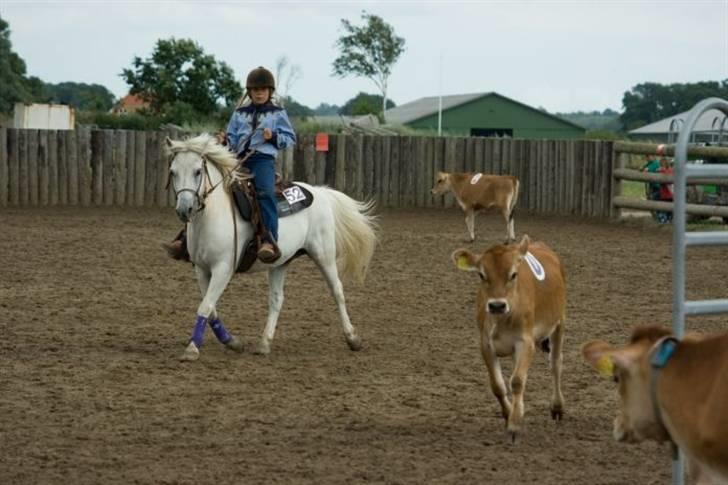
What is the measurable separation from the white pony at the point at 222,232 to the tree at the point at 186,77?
3796 cm

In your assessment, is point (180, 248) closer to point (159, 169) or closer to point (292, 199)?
point (292, 199)

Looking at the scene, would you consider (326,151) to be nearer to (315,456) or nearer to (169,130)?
(169,130)

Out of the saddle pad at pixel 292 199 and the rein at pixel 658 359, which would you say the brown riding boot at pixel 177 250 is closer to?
the saddle pad at pixel 292 199

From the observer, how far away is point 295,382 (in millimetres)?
9359

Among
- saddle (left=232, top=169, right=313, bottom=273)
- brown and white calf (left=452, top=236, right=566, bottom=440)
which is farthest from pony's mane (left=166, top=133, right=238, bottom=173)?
brown and white calf (left=452, top=236, right=566, bottom=440)

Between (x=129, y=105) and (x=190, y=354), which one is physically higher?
(x=129, y=105)

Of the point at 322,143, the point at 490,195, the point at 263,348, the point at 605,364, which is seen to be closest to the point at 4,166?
the point at 322,143

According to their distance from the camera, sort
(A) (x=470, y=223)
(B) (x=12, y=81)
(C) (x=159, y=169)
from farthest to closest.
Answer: (B) (x=12, y=81), (C) (x=159, y=169), (A) (x=470, y=223)


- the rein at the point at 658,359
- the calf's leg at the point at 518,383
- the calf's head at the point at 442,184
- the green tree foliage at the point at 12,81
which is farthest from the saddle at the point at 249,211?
the green tree foliage at the point at 12,81

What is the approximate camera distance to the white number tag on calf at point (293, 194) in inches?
433

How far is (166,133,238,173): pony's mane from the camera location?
10180mm

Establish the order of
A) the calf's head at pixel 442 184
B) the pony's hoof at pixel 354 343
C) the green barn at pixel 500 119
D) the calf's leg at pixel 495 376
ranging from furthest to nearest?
the green barn at pixel 500 119
the calf's head at pixel 442 184
the pony's hoof at pixel 354 343
the calf's leg at pixel 495 376

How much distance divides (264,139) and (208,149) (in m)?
0.57

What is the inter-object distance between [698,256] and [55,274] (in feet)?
28.6
